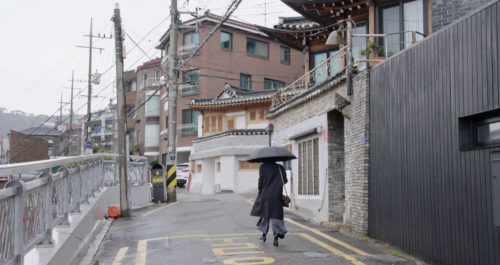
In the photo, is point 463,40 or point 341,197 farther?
point 341,197

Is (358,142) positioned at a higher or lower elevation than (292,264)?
higher

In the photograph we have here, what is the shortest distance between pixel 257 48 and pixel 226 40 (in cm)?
298

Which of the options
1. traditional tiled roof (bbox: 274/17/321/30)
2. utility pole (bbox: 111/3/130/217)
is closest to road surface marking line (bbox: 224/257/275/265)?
utility pole (bbox: 111/3/130/217)

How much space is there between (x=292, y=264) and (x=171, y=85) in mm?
16664

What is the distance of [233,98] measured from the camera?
3509cm

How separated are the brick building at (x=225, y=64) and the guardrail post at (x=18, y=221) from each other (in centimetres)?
3431

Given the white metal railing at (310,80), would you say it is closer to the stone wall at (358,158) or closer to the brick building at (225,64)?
the stone wall at (358,158)

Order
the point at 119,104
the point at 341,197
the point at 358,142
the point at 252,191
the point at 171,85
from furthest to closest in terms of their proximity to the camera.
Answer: the point at 252,191 < the point at 171,85 < the point at 119,104 < the point at 341,197 < the point at 358,142

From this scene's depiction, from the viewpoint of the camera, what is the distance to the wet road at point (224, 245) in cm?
818

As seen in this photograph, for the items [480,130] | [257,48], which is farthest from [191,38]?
[480,130]

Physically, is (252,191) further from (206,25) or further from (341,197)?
(341,197)

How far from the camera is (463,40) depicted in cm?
711

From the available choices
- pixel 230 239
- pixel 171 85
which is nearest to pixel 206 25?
pixel 171 85

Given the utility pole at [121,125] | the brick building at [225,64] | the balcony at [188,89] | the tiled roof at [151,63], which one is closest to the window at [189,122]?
the brick building at [225,64]
